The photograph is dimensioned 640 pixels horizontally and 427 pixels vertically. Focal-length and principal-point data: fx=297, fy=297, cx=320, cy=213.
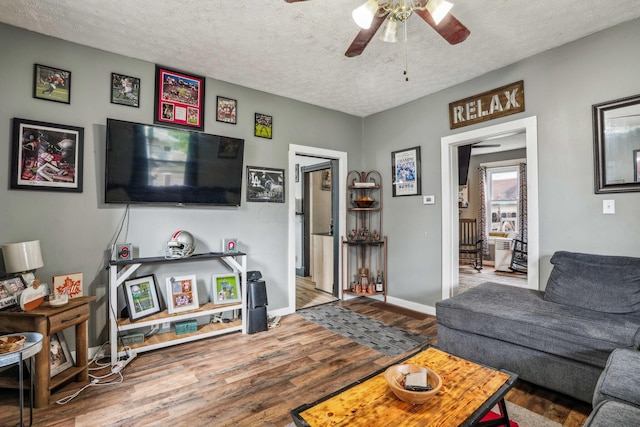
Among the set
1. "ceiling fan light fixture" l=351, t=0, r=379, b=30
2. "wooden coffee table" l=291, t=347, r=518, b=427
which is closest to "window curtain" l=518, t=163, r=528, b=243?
"wooden coffee table" l=291, t=347, r=518, b=427

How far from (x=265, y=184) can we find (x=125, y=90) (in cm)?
160

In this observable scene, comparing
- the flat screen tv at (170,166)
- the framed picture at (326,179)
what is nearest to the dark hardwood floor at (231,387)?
the flat screen tv at (170,166)

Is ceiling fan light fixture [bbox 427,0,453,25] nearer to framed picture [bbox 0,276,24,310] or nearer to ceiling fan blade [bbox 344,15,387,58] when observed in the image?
ceiling fan blade [bbox 344,15,387,58]

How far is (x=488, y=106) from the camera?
3154 mm

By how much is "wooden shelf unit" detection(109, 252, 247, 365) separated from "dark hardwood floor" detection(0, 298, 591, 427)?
0.28 ft

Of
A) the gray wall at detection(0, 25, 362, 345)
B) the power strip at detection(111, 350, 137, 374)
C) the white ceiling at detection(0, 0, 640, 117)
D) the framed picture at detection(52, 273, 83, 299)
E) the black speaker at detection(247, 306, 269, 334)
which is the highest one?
the white ceiling at detection(0, 0, 640, 117)

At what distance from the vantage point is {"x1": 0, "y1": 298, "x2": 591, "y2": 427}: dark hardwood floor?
1.80 m

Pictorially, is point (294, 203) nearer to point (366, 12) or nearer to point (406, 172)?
point (406, 172)

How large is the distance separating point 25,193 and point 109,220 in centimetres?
58

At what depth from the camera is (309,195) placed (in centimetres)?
564

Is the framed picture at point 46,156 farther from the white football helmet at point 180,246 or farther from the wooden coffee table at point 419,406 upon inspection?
the wooden coffee table at point 419,406

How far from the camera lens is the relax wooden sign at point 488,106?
2.94 meters

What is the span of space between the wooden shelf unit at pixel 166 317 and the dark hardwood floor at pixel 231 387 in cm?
9

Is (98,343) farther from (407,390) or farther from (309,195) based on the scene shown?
(309,195)
